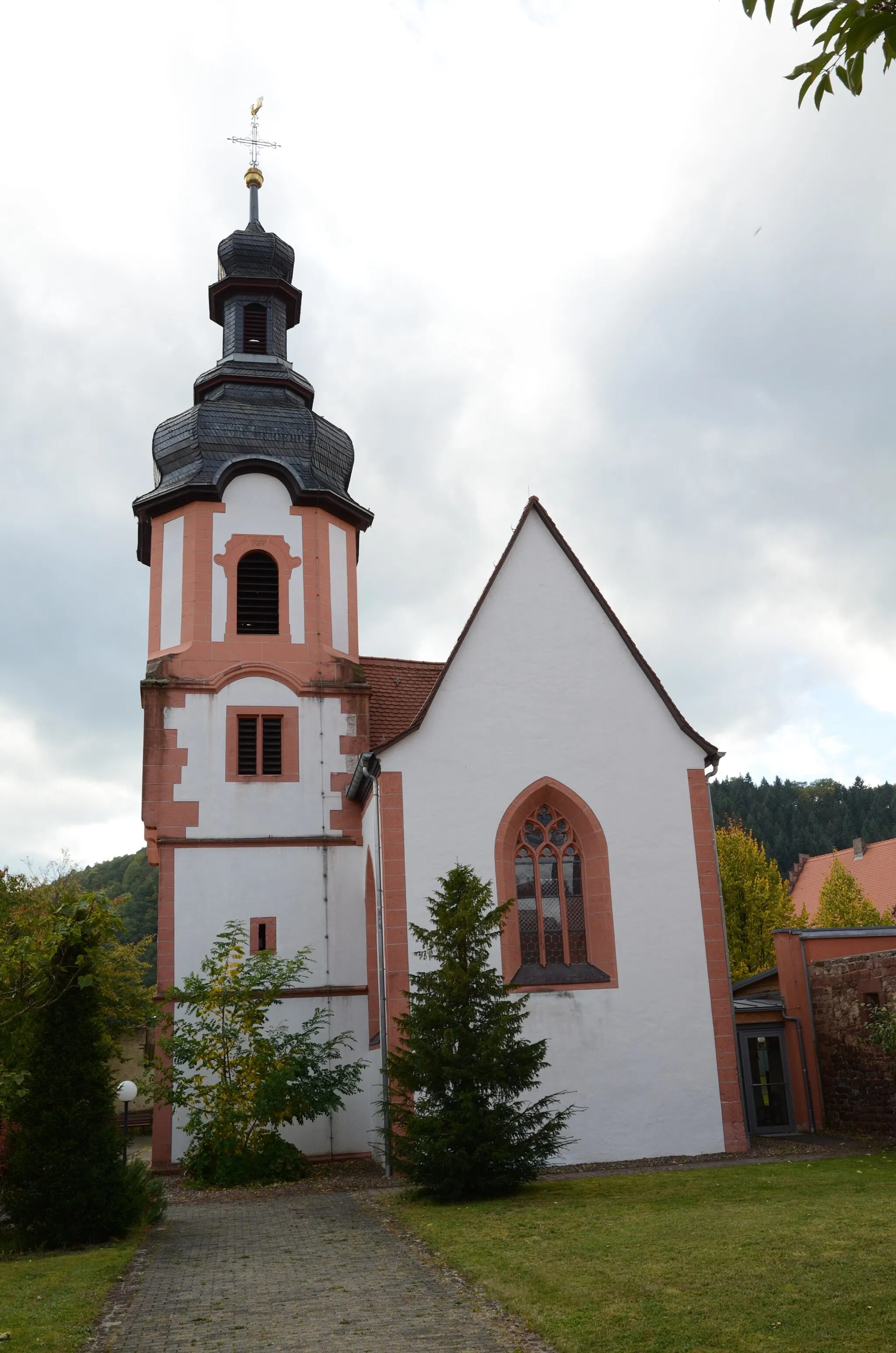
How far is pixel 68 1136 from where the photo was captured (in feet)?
38.7

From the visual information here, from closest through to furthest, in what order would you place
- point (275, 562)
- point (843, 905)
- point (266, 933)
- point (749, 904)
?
1. point (266, 933)
2. point (275, 562)
3. point (749, 904)
4. point (843, 905)

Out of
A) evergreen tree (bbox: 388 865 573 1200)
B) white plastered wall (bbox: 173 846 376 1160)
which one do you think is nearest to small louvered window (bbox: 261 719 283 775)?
white plastered wall (bbox: 173 846 376 1160)

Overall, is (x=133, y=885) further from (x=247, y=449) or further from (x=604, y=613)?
(x=604, y=613)

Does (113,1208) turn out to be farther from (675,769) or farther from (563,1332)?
(675,769)

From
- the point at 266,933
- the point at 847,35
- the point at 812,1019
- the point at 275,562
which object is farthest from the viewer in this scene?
the point at 275,562

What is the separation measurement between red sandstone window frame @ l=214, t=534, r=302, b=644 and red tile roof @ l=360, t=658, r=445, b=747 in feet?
6.53

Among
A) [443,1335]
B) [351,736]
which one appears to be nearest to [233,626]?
[351,736]

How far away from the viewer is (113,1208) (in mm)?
11797

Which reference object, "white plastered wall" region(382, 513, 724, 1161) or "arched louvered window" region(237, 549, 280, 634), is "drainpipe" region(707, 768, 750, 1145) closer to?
"white plastered wall" region(382, 513, 724, 1161)

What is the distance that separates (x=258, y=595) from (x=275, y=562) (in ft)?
2.52

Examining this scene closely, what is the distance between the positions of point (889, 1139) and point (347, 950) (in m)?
9.24

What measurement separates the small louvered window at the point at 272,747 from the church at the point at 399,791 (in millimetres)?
47

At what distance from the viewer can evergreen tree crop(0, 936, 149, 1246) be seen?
11609 mm

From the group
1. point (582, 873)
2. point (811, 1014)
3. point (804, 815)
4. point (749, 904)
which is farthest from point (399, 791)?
point (804, 815)
